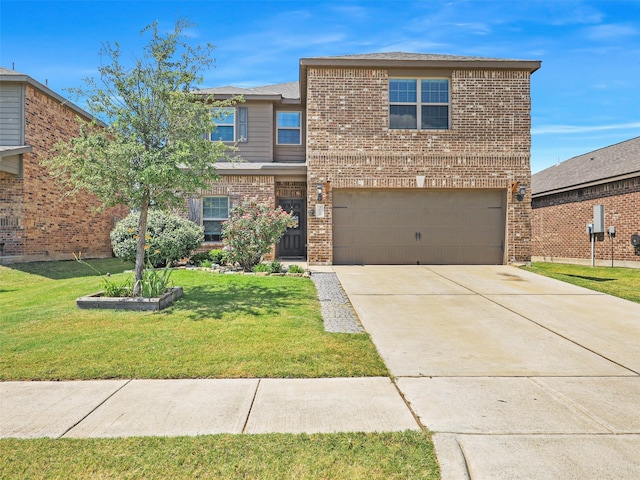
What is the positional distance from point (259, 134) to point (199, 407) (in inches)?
508

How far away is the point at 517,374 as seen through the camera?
394cm

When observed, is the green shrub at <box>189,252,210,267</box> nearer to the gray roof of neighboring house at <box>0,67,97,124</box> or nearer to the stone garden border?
the stone garden border

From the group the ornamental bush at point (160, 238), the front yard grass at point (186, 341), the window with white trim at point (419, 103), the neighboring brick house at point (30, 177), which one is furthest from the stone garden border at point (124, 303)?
the window with white trim at point (419, 103)

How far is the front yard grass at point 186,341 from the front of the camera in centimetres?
393

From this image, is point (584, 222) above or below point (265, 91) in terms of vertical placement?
below

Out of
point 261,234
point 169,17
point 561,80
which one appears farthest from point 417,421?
point 561,80

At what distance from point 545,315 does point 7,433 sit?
694 centimetres

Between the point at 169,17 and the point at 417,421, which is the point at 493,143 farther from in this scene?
the point at 417,421

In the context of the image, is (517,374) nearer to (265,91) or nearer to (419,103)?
(419,103)

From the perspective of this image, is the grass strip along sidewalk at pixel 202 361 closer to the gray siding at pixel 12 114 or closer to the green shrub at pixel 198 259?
the green shrub at pixel 198 259

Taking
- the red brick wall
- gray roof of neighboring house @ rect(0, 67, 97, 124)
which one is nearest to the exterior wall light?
gray roof of neighboring house @ rect(0, 67, 97, 124)

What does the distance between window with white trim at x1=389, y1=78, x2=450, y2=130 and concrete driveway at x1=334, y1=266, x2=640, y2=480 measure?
21.2 ft

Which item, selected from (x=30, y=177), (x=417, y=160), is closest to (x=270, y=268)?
(x=417, y=160)

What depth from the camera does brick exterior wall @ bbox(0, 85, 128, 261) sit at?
1251 centimetres
